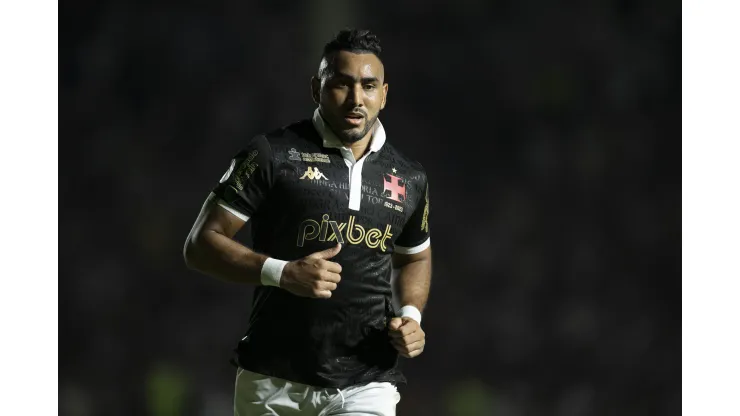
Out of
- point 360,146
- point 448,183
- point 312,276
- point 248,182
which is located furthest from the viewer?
point 448,183

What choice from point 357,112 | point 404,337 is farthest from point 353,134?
point 404,337

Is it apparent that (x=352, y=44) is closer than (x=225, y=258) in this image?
No

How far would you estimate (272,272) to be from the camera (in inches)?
74.6

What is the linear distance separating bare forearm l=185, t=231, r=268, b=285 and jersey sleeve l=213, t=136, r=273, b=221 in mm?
68

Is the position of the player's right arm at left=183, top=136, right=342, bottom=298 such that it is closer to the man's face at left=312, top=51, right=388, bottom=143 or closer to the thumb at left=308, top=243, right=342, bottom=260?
the thumb at left=308, top=243, right=342, bottom=260

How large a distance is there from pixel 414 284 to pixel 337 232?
0.30 m

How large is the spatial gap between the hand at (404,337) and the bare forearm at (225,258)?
30cm

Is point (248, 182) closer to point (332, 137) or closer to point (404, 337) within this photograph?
point (332, 137)

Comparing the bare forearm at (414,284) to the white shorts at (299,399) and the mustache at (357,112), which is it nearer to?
the white shorts at (299,399)

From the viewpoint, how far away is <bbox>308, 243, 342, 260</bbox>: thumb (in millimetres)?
1882

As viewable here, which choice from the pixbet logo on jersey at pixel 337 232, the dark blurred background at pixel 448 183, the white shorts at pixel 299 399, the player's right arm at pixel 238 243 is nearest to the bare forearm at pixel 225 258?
the player's right arm at pixel 238 243

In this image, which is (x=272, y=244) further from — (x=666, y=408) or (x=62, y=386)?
(x=666, y=408)

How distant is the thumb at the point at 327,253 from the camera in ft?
6.17

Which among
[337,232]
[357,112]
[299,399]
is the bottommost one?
[299,399]
